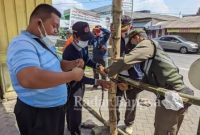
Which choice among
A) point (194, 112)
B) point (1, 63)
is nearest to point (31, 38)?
point (1, 63)

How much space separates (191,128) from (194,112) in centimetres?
88

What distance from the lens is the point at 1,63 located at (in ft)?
18.6

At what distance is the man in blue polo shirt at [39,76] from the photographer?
1791 millimetres

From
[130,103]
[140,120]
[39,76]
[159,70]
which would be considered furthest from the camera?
[140,120]

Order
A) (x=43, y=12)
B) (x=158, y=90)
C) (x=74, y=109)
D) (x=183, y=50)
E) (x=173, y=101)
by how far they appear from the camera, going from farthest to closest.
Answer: (x=183, y=50)
(x=74, y=109)
(x=158, y=90)
(x=173, y=101)
(x=43, y=12)

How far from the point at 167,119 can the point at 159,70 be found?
588mm

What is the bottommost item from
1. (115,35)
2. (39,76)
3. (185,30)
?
(185,30)

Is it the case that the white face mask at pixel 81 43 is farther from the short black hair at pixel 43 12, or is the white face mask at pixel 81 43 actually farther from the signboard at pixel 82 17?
the signboard at pixel 82 17

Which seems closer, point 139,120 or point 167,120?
point 167,120

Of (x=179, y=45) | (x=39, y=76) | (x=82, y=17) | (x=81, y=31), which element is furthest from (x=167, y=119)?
(x=179, y=45)

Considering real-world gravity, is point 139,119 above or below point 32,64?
below

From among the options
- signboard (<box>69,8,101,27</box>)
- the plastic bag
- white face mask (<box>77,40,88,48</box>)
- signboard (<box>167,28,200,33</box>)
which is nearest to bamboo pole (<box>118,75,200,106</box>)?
the plastic bag

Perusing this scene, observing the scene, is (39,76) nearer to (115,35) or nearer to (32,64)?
(32,64)

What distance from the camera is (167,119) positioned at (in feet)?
9.63
